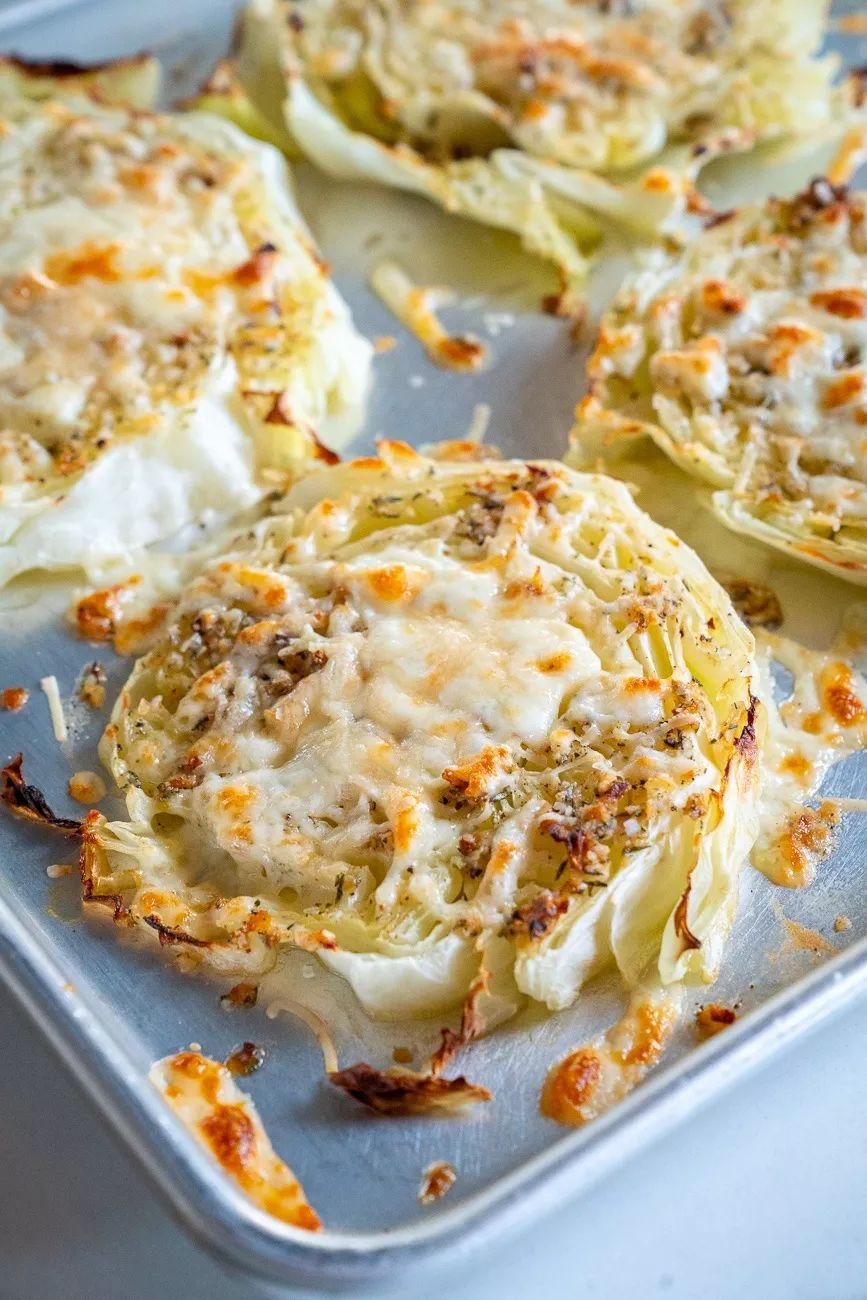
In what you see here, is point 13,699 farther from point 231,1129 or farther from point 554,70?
point 554,70

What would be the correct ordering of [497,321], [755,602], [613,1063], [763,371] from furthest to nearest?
[497,321]
[763,371]
[755,602]
[613,1063]

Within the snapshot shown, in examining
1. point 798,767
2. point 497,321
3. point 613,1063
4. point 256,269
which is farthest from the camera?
point 497,321

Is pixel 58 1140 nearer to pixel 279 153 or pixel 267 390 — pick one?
pixel 267 390

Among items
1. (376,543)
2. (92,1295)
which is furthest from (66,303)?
(92,1295)

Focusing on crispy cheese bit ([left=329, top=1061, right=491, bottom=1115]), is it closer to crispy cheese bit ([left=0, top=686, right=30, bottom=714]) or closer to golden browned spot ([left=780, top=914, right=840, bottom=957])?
golden browned spot ([left=780, top=914, right=840, bottom=957])

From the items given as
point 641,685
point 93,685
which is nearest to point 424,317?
point 93,685

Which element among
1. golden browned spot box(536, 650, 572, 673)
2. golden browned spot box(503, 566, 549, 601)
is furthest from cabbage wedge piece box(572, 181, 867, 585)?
golden browned spot box(536, 650, 572, 673)

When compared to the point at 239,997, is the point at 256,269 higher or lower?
higher
